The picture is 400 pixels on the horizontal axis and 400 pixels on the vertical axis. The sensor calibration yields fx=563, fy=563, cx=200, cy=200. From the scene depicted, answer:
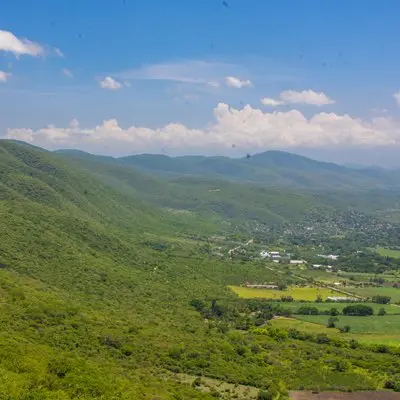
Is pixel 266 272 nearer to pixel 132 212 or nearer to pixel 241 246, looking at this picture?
pixel 241 246

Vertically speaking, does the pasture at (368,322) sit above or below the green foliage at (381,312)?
below

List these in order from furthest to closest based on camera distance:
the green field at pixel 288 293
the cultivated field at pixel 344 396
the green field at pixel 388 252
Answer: the green field at pixel 388 252, the green field at pixel 288 293, the cultivated field at pixel 344 396

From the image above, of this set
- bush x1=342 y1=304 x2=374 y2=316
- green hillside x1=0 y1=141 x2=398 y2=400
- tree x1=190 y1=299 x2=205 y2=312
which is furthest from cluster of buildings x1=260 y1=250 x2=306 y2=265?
tree x1=190 y1=299 x2=205 y2=312

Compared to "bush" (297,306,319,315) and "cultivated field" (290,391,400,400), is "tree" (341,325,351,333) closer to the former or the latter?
"bush" (297,306,319,315)

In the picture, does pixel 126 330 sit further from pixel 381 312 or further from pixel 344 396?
pixel 381 312

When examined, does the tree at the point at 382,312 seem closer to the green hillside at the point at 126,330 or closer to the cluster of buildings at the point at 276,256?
the green hillside at the point at 126,330

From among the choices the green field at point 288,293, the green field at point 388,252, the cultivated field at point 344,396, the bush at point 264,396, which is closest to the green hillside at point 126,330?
the cultivated field at point 344,396

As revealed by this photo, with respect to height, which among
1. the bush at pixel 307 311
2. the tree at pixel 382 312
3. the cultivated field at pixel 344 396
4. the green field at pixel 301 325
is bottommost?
the green field at pixel 301 325
